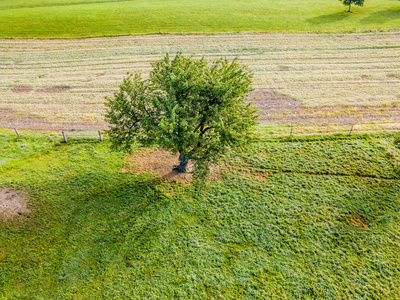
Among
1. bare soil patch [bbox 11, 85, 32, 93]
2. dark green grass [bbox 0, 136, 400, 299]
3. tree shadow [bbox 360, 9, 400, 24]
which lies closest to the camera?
dark green grass [bbox 0, 136, 400, 299]

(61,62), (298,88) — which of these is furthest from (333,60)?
(61,62)

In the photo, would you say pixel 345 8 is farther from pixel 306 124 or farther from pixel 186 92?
pixel 186 92

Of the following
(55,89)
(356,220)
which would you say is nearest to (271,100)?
(356,220)

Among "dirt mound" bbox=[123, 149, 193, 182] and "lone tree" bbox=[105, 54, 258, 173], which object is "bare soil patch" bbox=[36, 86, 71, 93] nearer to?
"dirt mound" bbox=[123, 149, 193, 182]

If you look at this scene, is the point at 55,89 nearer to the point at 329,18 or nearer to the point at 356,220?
the point at 356,220

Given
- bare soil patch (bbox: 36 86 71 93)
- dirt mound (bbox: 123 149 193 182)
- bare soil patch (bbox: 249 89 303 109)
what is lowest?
dirt mound (bbox: 123 149 193 182)

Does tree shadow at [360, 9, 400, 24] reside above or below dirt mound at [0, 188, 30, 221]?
above

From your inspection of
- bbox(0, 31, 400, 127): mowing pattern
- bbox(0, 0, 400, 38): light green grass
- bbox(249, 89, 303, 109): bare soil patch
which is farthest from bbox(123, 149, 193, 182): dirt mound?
→ bbox(0, 0, 400, 38): light green grass

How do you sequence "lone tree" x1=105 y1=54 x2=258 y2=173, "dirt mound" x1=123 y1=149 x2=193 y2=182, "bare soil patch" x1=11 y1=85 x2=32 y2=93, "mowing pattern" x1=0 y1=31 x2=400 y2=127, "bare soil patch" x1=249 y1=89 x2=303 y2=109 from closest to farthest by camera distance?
1. "lone tree" x1=105 y1=54 x2=258 y2=173
2. "dirt mound" x1=123 y1=149 x2=193 y2=182
3. "mowing pattern" x1=0 y1=31 x2=400 y2=127
4. "bare soil patch" x1=249 y1=89 x2=303 y2=109
5. "bare soil patch" x1=11 y1=85 x2=32 y2=93

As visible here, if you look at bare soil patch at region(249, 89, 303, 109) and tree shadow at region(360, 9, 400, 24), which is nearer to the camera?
bare soil patch at region(249, 89, 303, 109)
